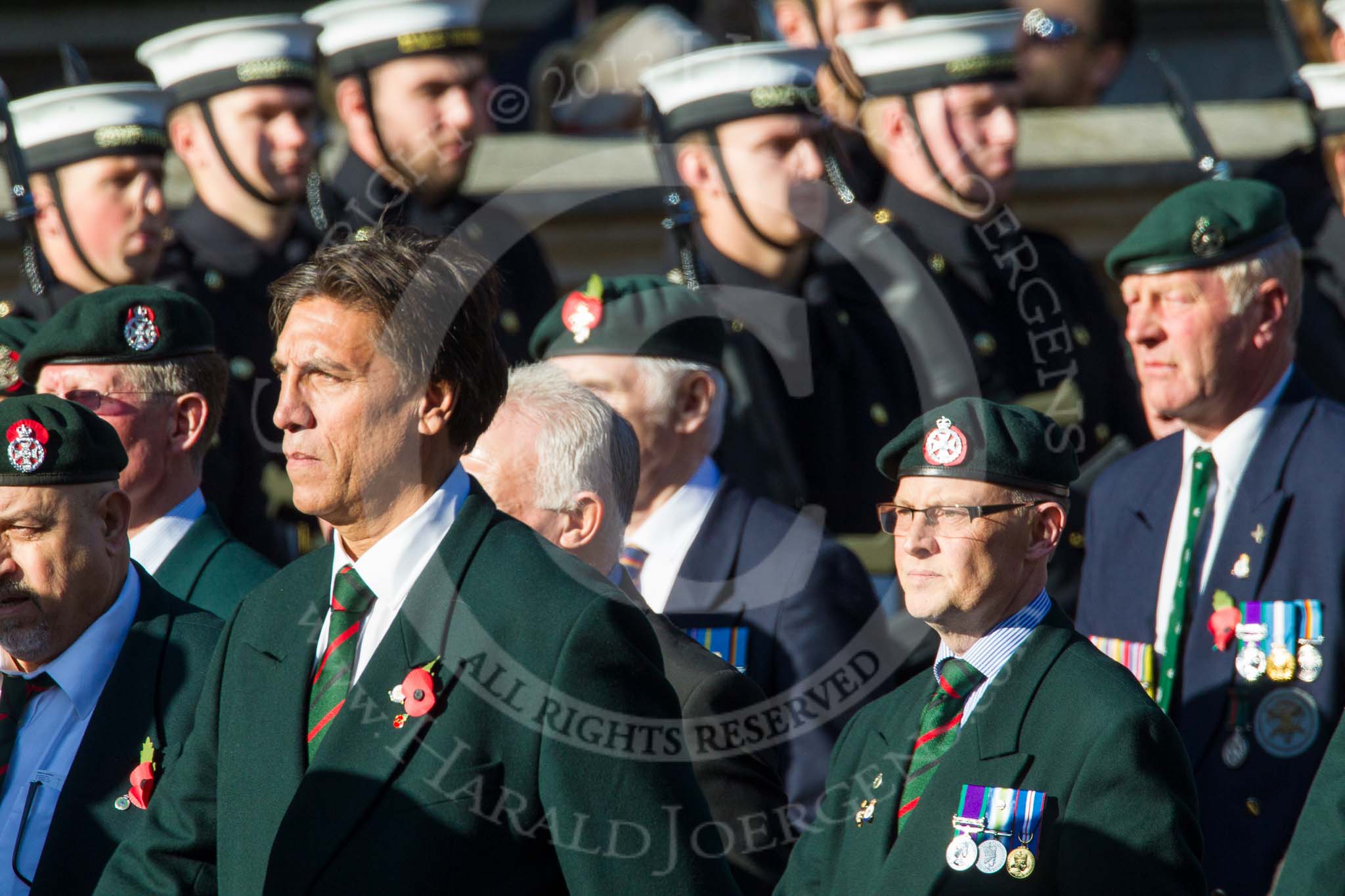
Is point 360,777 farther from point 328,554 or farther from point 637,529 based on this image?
point 637,529

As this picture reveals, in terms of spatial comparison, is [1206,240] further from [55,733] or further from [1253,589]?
[55,733]

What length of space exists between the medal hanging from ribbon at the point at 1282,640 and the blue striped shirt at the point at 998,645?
1.06 meters

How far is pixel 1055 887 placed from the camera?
3379 millimetres

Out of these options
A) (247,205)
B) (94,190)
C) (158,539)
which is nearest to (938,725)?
(158,539)

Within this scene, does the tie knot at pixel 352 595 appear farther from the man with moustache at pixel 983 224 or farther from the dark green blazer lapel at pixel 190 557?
the man with moustache at pixel 983 224

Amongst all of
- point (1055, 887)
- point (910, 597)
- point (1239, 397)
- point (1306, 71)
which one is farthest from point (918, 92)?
point (1055, 887)

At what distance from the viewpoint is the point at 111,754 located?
382cm

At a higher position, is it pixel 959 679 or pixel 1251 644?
pixel 959 679

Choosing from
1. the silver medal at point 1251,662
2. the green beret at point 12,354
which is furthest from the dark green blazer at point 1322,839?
the green beret at point 12,354

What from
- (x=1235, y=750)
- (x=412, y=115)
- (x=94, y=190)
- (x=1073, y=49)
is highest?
(x=1073, y=49)

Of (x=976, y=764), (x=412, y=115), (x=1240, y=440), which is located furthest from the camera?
(x=412, y=115)

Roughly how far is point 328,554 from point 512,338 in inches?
116

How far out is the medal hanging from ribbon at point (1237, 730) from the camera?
15.1 ft

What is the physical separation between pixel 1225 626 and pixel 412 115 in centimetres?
286
